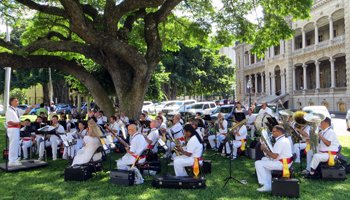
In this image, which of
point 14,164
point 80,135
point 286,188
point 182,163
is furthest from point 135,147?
point 14,164

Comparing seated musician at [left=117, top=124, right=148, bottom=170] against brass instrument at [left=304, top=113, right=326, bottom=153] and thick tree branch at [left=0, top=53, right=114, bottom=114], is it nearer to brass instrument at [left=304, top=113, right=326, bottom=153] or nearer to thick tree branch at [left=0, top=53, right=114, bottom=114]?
brass instrument at [left=304, top=113, right=326, bottom=153]

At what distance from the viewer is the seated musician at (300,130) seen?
10.5 m

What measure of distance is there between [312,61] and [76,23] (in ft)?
123

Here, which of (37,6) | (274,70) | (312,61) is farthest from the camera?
(274,70)

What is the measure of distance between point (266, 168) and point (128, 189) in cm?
327

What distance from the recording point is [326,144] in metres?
8.88

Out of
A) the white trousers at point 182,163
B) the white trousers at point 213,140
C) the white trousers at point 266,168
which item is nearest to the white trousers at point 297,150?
the white trousers at point 266,168

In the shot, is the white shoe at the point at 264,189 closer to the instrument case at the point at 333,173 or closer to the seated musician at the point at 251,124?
the instrument case at the point at 333,173

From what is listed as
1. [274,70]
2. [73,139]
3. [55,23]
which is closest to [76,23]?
[73,139]

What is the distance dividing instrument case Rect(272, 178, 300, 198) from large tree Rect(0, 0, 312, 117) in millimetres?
8408

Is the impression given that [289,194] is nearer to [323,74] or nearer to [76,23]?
[76,23]

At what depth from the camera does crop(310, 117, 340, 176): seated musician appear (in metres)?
8.92

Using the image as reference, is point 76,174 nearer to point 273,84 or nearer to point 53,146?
point 53,146

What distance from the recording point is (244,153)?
1325 centimetres
